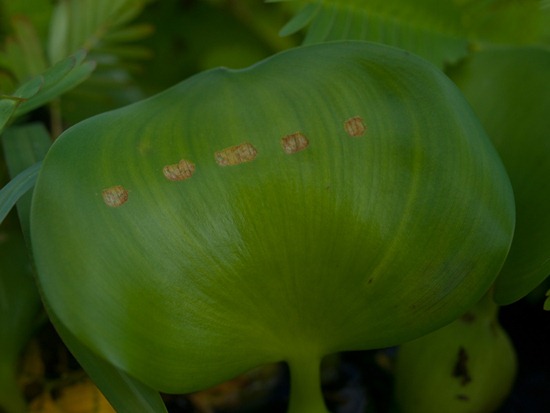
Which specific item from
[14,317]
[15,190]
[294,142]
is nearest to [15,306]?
[14,317]

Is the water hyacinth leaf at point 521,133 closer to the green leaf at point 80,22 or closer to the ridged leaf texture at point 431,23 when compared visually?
the ridged leaf texture at point 431,23

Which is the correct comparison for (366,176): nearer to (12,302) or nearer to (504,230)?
(504,230)

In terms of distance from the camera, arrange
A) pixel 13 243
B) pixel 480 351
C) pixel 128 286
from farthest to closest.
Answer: pixel 13 243, pixel 480 351, pixel 128 286

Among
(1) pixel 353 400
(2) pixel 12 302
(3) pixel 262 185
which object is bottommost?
(1) pixel 353 400

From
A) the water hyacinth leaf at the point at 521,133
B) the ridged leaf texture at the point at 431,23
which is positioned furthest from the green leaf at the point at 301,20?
the water hyacinth leaf at the point at 521,133

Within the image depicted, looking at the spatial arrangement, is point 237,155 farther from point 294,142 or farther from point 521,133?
point 521,133

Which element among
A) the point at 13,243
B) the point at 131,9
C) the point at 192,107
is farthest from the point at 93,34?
the point at 192,107

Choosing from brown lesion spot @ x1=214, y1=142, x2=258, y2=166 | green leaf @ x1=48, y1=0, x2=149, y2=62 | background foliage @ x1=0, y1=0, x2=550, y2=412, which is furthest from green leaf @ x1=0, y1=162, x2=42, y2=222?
green leaf @ x1=48, y1=0, x2=149, y2=62
